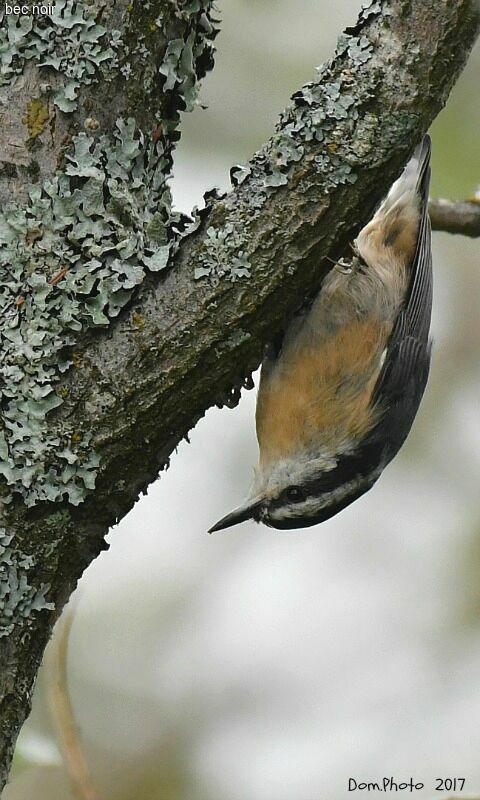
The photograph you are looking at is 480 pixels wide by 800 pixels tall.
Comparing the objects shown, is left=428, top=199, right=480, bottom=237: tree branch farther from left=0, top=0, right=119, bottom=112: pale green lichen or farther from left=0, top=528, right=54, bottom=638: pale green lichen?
left=0, top=528, right=54, bottom=638: pale green lichen

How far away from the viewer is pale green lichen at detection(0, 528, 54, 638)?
6.25ft

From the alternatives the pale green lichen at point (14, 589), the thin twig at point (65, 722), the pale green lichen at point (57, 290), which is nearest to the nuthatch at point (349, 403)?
the thin twig at point (65, 722)

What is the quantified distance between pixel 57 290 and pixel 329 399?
1412 millimetres

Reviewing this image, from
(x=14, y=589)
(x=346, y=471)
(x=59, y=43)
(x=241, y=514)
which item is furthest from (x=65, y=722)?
(x=59, y=43)

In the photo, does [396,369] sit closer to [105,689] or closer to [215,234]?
[215,234]

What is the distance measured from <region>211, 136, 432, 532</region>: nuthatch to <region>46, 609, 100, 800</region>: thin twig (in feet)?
2.78

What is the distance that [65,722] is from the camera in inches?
92.7

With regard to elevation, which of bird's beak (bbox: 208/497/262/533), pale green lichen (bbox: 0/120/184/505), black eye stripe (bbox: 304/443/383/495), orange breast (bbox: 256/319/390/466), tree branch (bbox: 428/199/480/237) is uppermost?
tree branch (bbox: 428/199/480/237)

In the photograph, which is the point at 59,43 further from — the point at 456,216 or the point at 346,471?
the point at 346,471

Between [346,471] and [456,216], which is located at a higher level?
[456,216]

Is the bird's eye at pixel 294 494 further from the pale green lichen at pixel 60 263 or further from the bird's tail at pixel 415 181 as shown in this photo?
the pale green lichen at pixel 60 263

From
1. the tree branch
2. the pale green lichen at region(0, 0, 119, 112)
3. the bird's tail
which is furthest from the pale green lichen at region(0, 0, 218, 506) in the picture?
the bird's tail

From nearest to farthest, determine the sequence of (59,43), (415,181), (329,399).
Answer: (59,43) → (329,399) → (415,181)

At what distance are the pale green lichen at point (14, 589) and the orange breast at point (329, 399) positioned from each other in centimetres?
131
